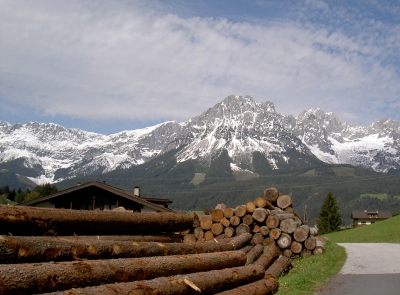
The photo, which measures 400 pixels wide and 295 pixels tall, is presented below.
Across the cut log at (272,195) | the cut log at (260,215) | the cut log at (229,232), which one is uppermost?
the cut log at (272,195)

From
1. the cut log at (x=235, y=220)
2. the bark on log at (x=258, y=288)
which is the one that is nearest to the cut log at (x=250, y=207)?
the cut log at (x=235, y=220)

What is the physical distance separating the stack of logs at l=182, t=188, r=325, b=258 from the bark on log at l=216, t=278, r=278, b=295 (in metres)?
5.39

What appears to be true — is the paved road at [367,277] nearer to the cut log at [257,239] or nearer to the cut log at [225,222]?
the cut log at [257,239]

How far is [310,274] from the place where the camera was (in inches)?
637

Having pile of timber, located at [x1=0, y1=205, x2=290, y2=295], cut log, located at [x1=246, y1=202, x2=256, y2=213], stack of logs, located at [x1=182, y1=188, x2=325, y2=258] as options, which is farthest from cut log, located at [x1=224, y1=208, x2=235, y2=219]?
pile of timber, located at [x1=0, y1=205, x2=290, y2=295]

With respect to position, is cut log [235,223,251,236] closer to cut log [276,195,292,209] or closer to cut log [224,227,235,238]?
cut log [224,227,235,238]

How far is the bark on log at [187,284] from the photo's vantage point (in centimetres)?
828

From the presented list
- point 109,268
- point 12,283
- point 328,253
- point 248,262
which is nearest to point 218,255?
point 248,262

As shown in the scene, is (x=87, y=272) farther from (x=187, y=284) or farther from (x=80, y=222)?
(x=80, y=222)

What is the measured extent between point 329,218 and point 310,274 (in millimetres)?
71225

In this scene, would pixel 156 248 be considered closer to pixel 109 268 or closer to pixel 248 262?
pixel 109 268

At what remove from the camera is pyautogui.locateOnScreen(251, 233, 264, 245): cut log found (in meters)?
19.6

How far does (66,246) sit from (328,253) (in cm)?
1577

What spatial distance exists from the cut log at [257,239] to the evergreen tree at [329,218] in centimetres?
6744
